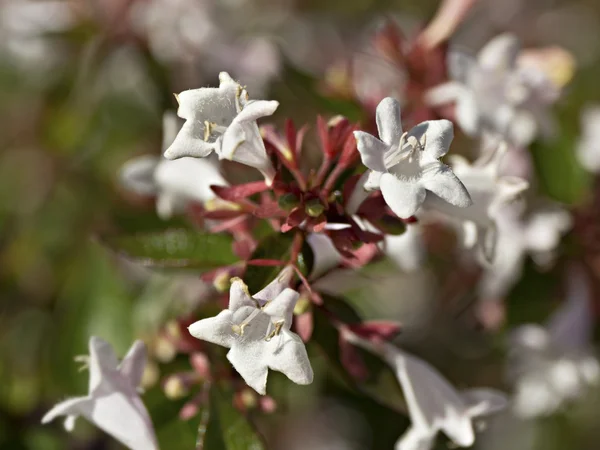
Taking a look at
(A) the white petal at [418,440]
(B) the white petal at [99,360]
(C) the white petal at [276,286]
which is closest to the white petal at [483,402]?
(A) the white petal at [418,440]

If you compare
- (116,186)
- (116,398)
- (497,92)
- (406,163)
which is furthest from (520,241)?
(116,186)

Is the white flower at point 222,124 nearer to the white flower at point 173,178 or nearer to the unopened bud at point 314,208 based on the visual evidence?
the unopened bud at point 314,208

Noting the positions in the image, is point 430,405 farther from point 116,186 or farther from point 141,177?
point 116,186

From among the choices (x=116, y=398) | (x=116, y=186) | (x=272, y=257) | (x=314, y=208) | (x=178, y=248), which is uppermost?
(x=314, y=208)

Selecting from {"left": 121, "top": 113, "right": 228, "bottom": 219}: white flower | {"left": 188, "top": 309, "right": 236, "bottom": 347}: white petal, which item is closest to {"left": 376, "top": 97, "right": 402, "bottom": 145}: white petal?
{"left": 188, "top": 309, "right": 236, "bottom": 347}: white petal

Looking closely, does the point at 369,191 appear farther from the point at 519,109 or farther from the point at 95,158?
the point at 95,158

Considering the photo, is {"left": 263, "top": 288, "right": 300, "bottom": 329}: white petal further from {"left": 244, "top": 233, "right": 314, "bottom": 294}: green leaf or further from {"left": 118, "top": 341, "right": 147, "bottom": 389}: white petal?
{"left": 118, "top": 341, "right": 147, "bottom": 389}: white petal

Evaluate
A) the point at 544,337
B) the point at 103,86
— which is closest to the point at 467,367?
the point at 544,337
